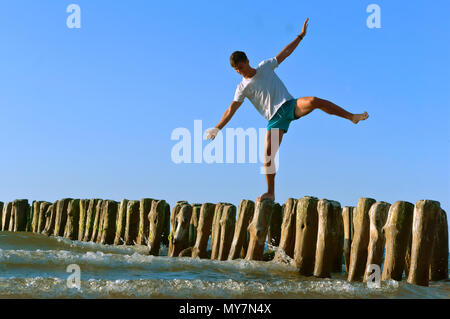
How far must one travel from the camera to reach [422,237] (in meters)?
7.17

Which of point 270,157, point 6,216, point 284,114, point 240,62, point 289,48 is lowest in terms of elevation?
point 6,216

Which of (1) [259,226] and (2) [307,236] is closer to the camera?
(2) [307,236]

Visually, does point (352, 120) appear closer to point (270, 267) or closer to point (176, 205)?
point (270, 267)

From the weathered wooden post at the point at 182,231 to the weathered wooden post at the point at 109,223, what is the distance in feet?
10.9

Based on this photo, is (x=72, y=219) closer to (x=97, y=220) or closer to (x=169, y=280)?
(x=97, y=220)

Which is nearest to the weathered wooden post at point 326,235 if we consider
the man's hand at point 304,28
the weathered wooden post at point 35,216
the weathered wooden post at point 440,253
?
the weathered wooden post at point 440,253

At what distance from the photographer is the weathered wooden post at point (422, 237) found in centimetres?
712

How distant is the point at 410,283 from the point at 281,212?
13.4 ft

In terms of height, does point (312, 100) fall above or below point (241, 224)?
above

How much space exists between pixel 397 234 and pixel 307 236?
1407 millimetres

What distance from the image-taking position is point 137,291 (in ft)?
20.2

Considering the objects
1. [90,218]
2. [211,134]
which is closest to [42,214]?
[90,218]

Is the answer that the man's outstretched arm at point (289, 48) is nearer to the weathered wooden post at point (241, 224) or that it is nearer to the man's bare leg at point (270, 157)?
the man's bare leg at point (270, 157)

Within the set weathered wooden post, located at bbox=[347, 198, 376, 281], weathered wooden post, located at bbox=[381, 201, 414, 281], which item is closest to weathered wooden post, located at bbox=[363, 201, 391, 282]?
weathered wooden post, located at bbox=[381, 201, 414, 281]
